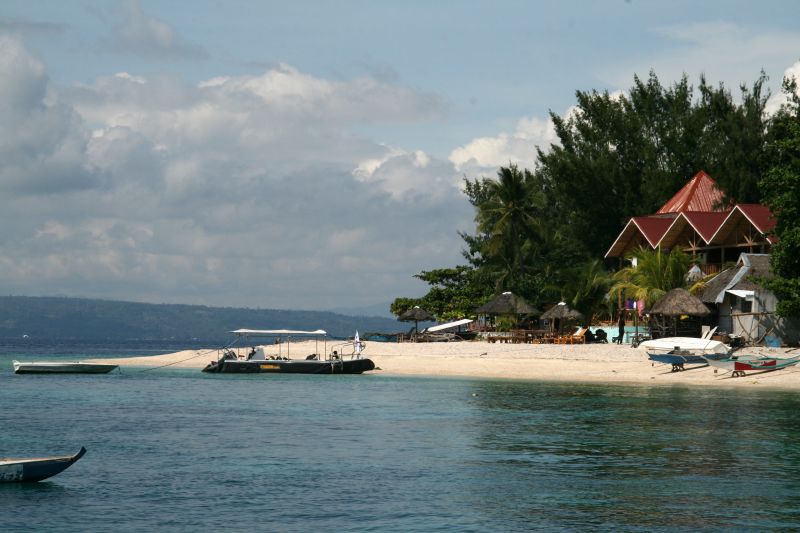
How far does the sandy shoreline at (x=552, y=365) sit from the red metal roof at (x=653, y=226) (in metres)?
12.1

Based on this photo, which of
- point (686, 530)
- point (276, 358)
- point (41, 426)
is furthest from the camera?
point (276, 358)

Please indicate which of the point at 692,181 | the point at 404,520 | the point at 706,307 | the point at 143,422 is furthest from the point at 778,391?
the point at 692,181

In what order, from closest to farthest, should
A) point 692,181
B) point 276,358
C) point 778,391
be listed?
point 778,391 → point 276,358 → point 692,181

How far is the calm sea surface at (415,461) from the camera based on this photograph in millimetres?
18375

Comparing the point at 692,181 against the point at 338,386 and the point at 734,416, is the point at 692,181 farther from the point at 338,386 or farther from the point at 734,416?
the point at 734,416

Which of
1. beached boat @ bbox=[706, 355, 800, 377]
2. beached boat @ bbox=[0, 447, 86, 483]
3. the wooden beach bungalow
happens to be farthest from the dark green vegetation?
beached boat @ bbox=[0, 447, 86, 483]

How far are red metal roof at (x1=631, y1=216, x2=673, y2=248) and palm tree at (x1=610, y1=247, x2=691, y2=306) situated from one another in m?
5.39

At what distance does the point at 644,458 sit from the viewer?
24.8m

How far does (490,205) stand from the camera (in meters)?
77.3

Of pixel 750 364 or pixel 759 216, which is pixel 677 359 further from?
→ pixel 759 216

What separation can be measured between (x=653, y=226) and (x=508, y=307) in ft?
35.5

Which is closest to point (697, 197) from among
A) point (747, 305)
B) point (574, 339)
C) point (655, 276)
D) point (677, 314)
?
point (655, 276)

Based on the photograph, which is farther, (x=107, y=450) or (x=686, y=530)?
(x=107, y=450)

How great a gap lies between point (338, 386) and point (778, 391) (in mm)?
19361
